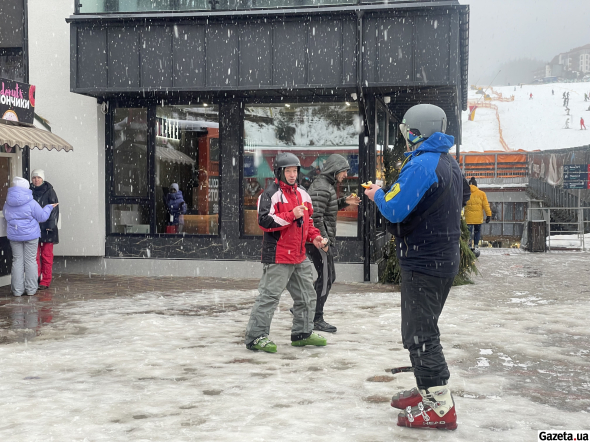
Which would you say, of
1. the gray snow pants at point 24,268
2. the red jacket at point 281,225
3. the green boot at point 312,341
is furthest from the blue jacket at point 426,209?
the gray snow pants at point 24,268

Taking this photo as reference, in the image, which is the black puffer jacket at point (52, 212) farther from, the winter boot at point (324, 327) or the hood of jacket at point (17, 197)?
the winter boot at point (324, 327)

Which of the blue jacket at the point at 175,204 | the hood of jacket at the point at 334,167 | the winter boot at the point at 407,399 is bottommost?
the winter boot at the point at 407,399

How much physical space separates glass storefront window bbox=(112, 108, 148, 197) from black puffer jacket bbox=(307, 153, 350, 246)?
6.79 meters

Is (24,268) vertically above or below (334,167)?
below

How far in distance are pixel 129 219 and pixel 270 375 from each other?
8.64 meters

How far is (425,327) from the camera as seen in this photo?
175 inches

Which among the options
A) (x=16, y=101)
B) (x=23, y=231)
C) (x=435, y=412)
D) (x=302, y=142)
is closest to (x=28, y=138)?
(x=16, y=101)

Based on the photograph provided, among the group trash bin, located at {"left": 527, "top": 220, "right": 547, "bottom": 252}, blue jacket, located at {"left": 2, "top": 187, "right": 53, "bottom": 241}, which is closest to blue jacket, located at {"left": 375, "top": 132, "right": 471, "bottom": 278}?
blue jacket, located at {"left": 2, "top": 187, "right": 53, "bottom": 241}

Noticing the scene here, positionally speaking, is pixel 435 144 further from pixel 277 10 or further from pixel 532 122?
pixel 532 122

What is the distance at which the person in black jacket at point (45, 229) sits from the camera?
1144 cm

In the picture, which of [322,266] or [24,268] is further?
[24,268]

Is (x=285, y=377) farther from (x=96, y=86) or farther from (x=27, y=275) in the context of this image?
(x=96, y=86)

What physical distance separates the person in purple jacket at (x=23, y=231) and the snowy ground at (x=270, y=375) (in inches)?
32.8

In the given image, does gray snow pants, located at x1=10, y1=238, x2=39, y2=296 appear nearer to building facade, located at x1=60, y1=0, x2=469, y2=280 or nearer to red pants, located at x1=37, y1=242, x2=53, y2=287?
red pants, located at x1=37, y1=242, x2=53, y2=287
